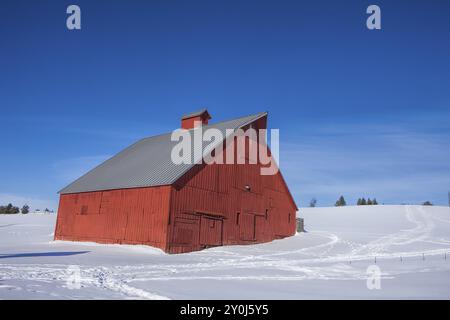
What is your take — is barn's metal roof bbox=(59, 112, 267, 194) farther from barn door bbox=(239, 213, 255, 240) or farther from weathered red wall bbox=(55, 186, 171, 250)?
barn door bbox=(239, 213, 255, 240)

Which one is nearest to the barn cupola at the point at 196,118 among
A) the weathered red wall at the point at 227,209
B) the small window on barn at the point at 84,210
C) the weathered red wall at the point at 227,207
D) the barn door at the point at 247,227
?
the weathered red wall at the point at 227,207

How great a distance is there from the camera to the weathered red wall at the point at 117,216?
22453mm

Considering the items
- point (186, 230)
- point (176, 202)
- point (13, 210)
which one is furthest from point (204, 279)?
point (13, 210)

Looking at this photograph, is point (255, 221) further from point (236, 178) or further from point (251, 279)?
point (251, 279)

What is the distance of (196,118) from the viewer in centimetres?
3366

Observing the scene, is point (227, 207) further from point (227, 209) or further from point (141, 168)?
point (141, 168)

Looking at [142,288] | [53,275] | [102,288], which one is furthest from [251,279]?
[53,275]

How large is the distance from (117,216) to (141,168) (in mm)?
4005

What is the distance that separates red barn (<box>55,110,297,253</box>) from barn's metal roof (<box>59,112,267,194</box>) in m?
0.09

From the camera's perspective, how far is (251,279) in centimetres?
1239

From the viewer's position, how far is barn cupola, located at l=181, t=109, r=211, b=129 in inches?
1319

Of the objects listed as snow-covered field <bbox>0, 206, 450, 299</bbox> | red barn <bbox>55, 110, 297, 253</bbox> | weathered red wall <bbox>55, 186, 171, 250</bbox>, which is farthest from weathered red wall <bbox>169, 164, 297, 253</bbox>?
snow-covered field <bbox>0, 206, 450, 299</bbox>
